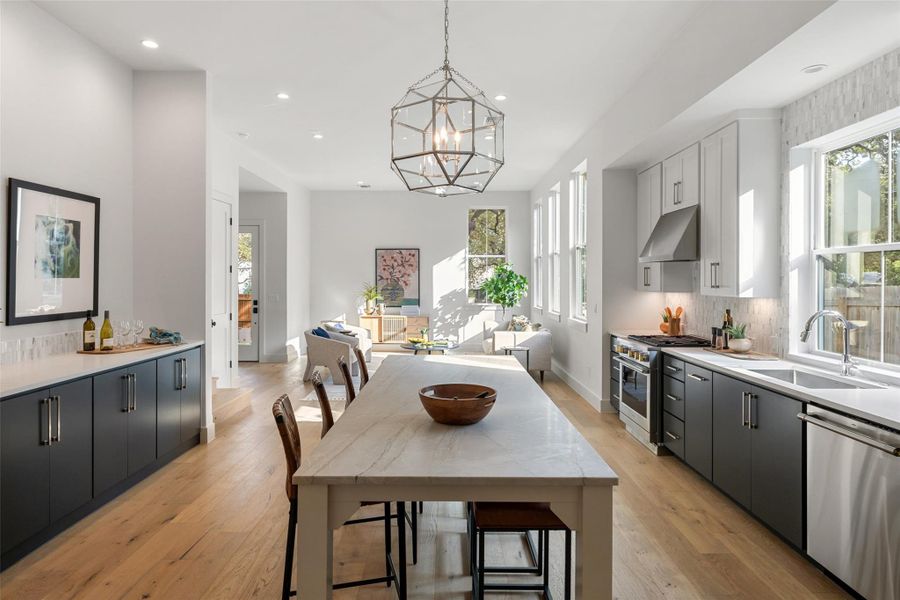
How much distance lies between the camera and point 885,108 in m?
2.77

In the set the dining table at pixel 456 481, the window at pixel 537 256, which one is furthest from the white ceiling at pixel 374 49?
the window at pixel 537 256

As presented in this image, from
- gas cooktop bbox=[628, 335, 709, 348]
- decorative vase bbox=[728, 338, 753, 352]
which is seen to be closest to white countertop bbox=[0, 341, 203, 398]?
gas cooktop bbox=[628, 335, 709, 348]

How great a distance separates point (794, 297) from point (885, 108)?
1238mm

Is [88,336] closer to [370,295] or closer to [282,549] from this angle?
[282,549]

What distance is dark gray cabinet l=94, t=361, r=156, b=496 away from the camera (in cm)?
312

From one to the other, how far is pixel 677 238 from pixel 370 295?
6492 mm

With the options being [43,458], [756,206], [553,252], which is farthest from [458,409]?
[553,252]

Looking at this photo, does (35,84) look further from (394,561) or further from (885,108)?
(885,108)

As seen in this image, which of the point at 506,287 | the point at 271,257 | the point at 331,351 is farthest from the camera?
the point at 506,287

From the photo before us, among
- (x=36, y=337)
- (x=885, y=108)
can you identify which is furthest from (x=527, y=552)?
(x=36, y=337)

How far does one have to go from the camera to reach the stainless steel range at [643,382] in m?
4.28

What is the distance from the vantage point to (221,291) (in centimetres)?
626

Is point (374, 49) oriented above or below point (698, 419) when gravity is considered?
above

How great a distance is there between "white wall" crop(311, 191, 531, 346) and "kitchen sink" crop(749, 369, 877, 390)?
6.82 metres
